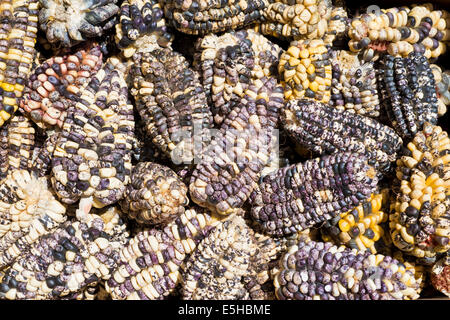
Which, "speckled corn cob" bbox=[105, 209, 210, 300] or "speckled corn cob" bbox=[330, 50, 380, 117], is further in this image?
"speckled corn cob" bbox=[330, 50, 380, 117]

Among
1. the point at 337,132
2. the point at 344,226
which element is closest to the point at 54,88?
the point at 337,132

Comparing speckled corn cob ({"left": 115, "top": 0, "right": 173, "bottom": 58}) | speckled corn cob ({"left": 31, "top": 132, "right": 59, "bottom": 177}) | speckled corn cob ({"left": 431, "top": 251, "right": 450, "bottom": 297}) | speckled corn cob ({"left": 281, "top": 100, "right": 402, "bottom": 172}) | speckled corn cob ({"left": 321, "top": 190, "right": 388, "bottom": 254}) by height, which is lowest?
speckled corn cob ({"left": 431, "top": 251, "right": 450, "bottom": 297})

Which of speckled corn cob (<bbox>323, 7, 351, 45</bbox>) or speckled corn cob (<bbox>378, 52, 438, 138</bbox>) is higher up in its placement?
speckled corn cob (<bbox>323, 7, 351, 45</bbox>)

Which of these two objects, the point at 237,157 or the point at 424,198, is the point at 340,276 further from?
the point at 237,157

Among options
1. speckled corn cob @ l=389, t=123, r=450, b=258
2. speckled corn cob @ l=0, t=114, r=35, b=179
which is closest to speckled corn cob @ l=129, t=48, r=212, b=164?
speckled corn cob @ l=0, t=114, r=35, b=179

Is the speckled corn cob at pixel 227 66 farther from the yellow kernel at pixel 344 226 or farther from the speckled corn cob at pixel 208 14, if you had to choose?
the yellow kernel at pixel 344 226

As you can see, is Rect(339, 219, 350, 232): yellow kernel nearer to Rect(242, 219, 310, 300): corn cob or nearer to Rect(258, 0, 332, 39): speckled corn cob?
Rect(242, 219, 310, 300): corn cob
